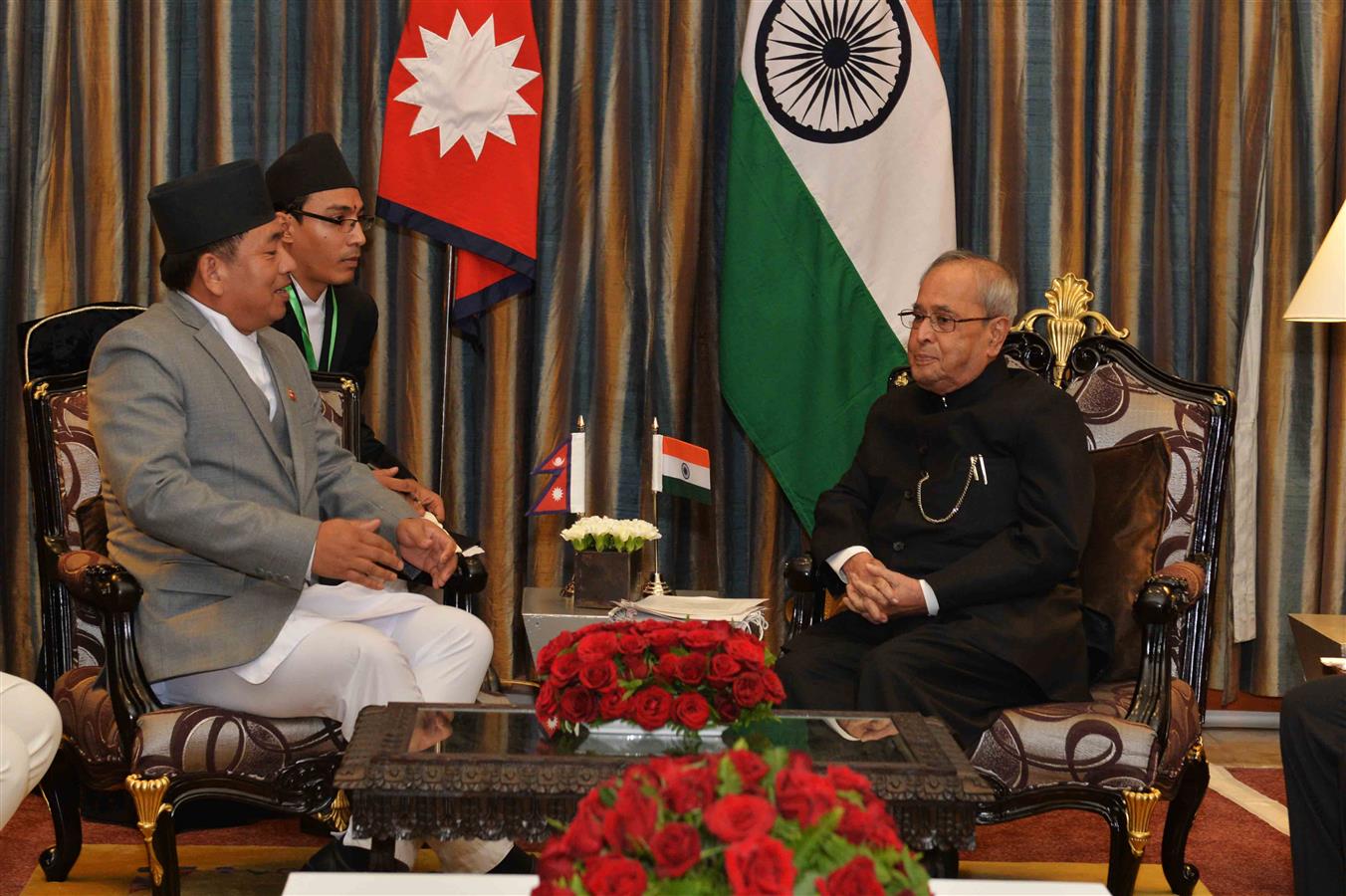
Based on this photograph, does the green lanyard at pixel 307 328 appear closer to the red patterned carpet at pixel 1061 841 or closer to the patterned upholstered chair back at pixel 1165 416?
the red patterned carpet at pixel 1061 841

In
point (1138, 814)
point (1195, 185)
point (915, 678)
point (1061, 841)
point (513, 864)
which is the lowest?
point (1061, 841)

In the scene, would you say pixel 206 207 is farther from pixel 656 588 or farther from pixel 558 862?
pixel 558 862

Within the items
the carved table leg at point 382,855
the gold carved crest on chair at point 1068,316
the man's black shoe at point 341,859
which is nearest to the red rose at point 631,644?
the carved table leg at point 382,855

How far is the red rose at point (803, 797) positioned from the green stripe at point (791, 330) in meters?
3.13

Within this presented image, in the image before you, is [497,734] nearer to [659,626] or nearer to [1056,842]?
[659,626]

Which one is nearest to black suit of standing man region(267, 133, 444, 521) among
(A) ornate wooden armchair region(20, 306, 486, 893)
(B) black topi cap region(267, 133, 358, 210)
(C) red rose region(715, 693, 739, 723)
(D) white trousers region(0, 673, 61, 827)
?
(B) black topi cap region(267, 133, 358, 210)

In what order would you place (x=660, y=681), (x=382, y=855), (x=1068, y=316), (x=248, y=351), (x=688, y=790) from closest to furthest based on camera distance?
(x=688, y=790), (x=660, y=681), (x=382, y=855), (x=248, y=351), (x=1068, y=316)

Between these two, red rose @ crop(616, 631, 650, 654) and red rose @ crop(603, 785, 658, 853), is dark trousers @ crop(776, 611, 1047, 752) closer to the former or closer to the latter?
red rose @ crop(616, 631, 650, 654)

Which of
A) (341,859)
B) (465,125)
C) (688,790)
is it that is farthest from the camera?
(465,125)

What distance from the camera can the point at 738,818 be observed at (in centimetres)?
133

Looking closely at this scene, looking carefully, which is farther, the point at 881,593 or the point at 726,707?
the point at 881,593

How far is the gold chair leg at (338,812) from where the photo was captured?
299 centimetres

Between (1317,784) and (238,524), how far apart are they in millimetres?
2314

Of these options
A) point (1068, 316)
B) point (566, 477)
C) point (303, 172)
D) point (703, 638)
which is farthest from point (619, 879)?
point (303, 172)
